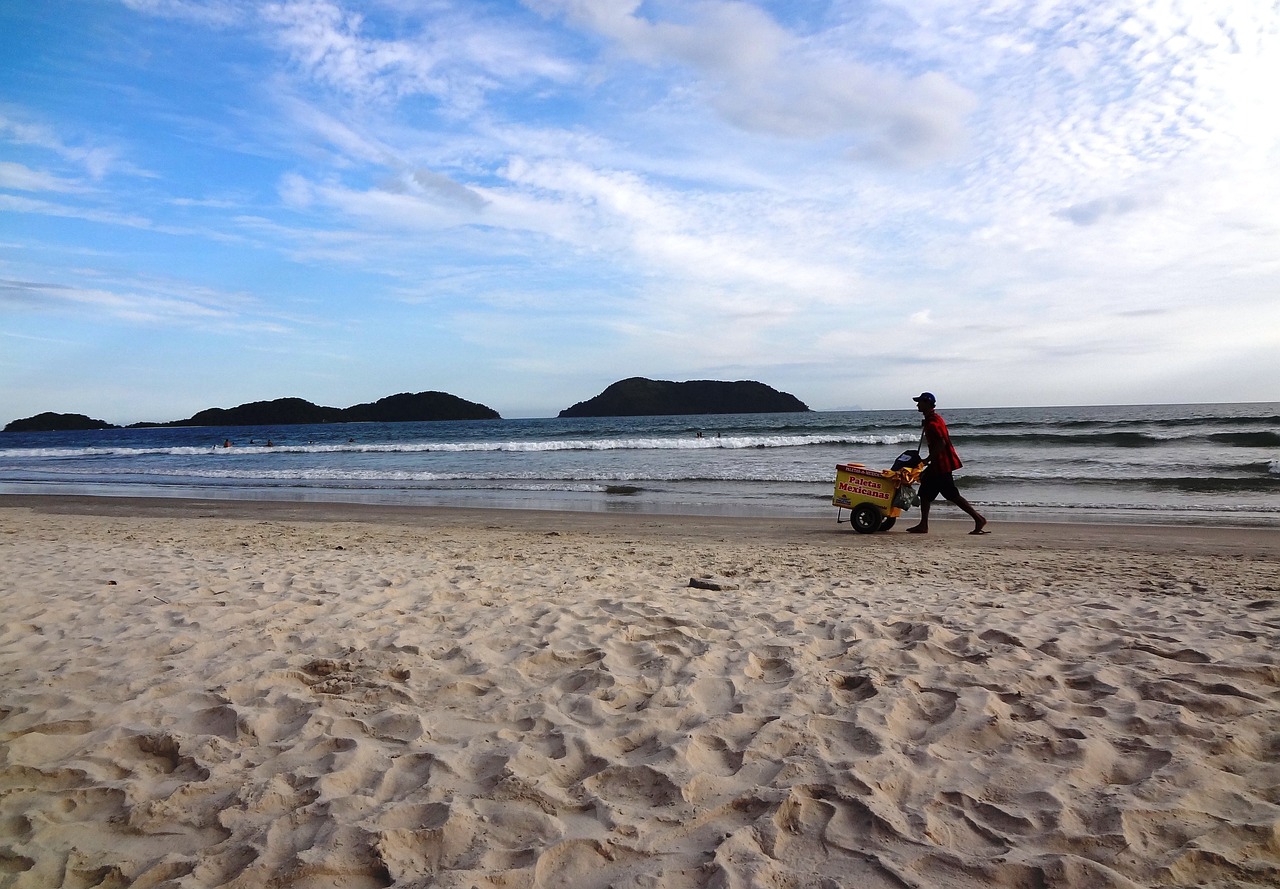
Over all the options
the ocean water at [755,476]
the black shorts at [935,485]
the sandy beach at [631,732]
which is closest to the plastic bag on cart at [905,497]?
the black shorts at [935,485]

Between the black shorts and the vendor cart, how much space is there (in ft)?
0.48

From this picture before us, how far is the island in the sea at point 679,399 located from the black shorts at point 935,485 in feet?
304

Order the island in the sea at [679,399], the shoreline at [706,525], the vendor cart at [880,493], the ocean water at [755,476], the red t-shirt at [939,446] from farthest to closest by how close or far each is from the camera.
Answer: the island in the sea at [679,399]
the ocean water at [755,476]
the vendor cart at [880,493]
the red t-shirt at [939,446]
the shoreline at [706,525]

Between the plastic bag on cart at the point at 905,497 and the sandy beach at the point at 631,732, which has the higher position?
the plastic bag on cart at the point at 905,497

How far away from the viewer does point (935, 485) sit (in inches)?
412

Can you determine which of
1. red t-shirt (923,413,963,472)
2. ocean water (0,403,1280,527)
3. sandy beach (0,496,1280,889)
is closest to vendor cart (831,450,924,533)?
red t-shirt (923,413,963,472)

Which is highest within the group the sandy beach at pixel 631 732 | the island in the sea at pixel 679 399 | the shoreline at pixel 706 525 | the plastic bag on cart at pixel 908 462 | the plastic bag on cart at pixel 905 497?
the island in the sea at pixel 679 399

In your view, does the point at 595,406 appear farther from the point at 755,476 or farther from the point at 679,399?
the point at 755,476

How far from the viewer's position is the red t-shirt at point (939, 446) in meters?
10.1

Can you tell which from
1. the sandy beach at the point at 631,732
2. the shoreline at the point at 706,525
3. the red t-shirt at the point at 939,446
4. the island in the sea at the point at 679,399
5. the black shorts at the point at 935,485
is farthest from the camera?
the island in the sea at the point at 679,399

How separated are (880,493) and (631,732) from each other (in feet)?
26.8

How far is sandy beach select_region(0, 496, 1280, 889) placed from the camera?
2.36 meters

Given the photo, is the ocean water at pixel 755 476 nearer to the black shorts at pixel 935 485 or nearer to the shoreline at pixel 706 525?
the shoreline at pixel 706 525

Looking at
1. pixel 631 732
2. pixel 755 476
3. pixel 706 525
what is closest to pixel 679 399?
pixel 755 476
